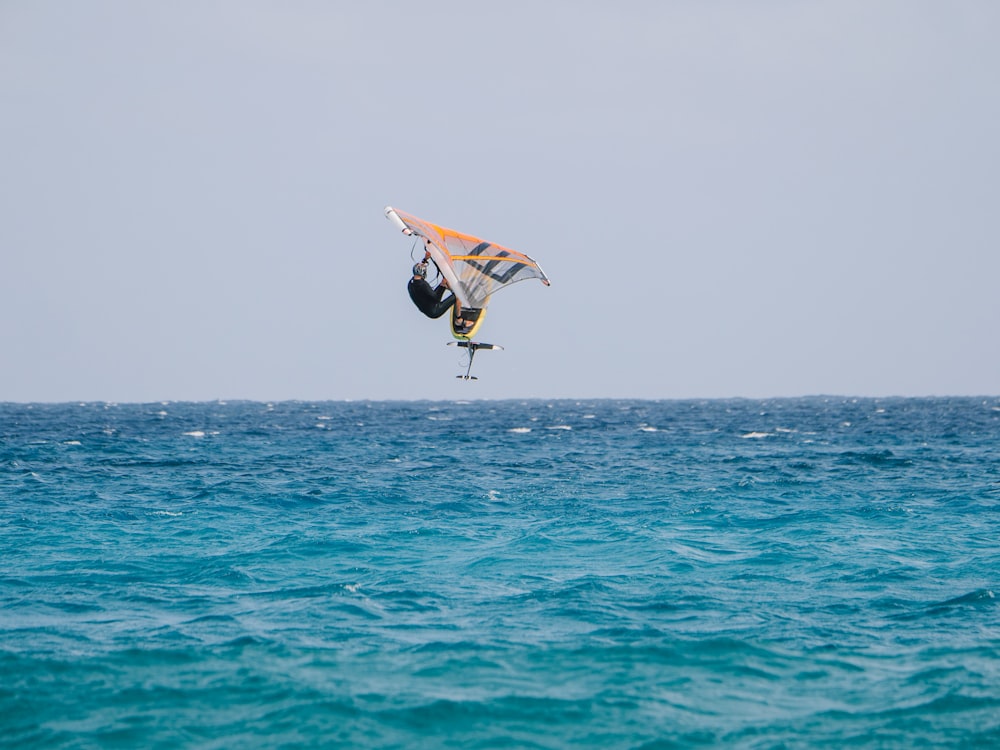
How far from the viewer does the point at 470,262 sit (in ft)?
63.2

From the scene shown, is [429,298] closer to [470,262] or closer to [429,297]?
[429,297]

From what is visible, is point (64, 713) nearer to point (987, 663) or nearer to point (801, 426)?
point (987, 663)

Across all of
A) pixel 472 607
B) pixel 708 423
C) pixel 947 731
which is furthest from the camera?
pixel 708 423

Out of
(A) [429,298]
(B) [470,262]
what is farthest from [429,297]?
(B) [470,262]

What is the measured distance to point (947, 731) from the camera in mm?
12680

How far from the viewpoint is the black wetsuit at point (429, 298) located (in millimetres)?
18953

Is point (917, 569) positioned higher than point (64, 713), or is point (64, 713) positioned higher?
point (917, 569)

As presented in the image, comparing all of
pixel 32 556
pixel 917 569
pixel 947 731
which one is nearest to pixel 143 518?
pixel 32 556

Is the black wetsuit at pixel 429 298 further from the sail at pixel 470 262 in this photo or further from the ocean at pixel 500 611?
the ocean at pixel 500 611

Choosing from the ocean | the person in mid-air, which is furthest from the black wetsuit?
the ocean

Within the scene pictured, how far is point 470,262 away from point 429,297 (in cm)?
110

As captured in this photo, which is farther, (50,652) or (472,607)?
(472,607)

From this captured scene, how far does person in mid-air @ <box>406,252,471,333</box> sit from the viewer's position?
61.9 ft

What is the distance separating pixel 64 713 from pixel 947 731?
39.5 feet
